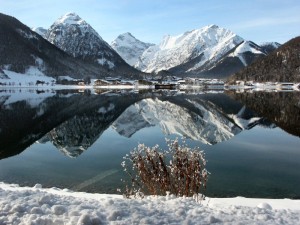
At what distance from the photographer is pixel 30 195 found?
12.7 meters

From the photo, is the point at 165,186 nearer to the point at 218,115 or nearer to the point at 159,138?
the point at 159,138

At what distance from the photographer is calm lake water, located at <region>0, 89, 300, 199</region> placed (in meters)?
24.1

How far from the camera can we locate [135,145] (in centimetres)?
3944

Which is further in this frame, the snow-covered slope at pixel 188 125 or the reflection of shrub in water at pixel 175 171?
the snow-covered slope at pixel 188 125

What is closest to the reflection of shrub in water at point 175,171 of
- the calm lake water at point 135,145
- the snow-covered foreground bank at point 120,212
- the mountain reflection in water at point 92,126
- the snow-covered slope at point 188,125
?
the snow-covered foreground bank at point 120,212

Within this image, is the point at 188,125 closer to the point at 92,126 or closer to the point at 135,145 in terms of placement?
the point at 92,126

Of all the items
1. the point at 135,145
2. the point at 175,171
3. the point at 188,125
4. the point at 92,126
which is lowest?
the point at 92,126

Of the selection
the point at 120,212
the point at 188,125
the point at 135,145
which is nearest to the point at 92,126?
the point at 188,125

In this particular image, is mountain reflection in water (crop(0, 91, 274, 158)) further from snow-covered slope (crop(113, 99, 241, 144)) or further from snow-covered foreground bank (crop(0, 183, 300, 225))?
snow-covered foreground bank (crop(0, 183, 300, 225))

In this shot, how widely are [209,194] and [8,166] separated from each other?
15337 mm

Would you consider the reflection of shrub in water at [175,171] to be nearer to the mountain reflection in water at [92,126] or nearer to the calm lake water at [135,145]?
the calm lake water at [135,145]

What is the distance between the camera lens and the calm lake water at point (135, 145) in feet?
79.1

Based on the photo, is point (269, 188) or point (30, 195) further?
point (269, 188)

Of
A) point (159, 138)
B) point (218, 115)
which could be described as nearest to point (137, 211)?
point (159, 138)
